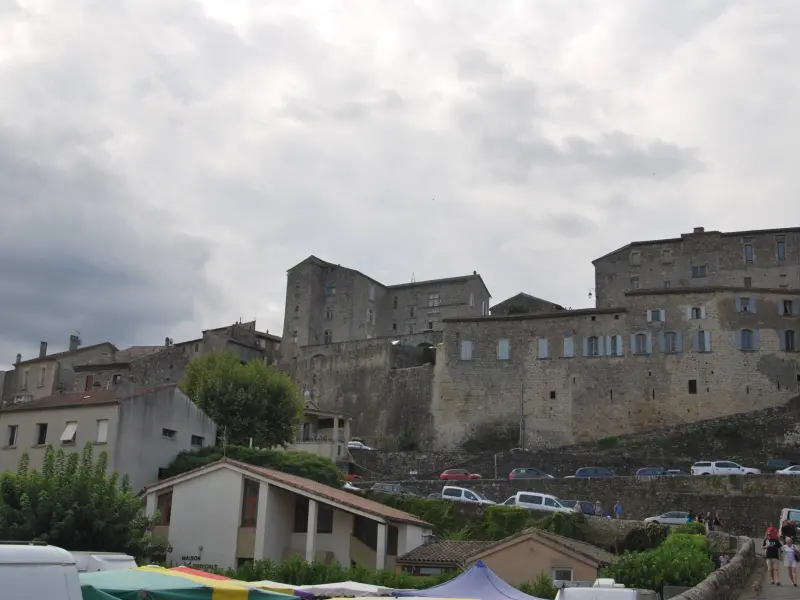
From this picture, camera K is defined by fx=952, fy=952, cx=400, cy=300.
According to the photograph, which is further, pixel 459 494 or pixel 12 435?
pixel 459 494

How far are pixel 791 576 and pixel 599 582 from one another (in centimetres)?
831

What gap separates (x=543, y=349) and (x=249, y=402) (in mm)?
24196

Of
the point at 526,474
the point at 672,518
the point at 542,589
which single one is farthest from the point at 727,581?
the point at 526,474

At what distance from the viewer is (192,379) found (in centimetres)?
5356

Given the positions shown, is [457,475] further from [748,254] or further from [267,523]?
[748,254]

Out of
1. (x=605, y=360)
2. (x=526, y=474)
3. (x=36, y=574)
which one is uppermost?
(x=605, y=360)

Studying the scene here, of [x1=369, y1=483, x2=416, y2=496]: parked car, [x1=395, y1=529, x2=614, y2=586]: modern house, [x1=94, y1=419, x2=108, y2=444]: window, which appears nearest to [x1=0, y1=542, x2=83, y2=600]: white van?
[x1=395, y1=529, x2=614, y2=586]: modern house

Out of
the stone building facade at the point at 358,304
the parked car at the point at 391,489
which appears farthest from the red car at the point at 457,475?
the stone building facade at the point at 358,304

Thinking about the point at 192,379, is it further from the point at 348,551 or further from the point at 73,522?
the point at 73,522

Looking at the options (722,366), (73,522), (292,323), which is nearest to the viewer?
(73,522)

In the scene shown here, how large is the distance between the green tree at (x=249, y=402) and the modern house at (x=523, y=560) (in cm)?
1870

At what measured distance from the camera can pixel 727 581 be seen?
57.3 ft

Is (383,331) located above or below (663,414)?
above

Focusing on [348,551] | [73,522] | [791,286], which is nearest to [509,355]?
[791,286]
